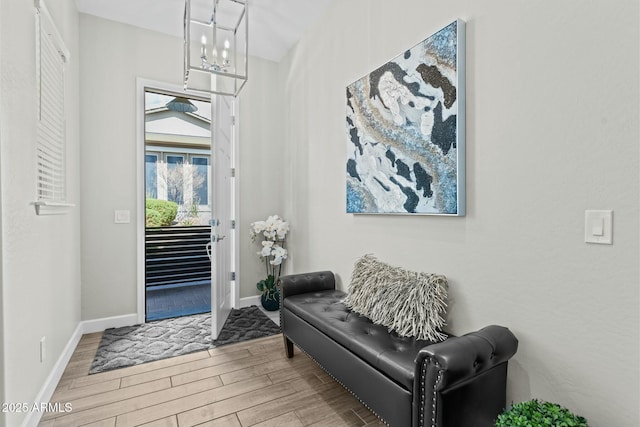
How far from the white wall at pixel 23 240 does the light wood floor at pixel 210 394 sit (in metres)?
0.29

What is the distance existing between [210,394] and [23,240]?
4.47ft

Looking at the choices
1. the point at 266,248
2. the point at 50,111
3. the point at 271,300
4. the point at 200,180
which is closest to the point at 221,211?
the point at 266,248

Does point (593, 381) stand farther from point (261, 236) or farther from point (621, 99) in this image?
point (261, 236)

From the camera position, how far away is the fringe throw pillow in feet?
5.65

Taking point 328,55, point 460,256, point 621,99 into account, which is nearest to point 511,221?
point 460,256

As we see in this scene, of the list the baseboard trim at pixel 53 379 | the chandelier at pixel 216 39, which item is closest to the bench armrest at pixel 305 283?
the baseboard trim at pixel 53 379

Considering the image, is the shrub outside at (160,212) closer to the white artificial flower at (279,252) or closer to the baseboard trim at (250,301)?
the baseboard trim at (250,301)

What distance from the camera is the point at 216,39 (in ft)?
10.9

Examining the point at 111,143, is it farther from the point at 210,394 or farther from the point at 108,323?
the point at 210,394

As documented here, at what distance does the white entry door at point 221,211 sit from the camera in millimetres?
2830

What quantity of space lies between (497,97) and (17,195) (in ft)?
7.79

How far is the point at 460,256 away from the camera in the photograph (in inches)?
68.9

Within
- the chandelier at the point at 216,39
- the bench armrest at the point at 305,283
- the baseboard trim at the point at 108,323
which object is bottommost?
the baseboard trim at the point at 108,323

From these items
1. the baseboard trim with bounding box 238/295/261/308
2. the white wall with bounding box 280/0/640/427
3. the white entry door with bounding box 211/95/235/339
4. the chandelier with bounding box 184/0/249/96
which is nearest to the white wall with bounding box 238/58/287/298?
the baseboard trim with bounding box 238/295/261/308
